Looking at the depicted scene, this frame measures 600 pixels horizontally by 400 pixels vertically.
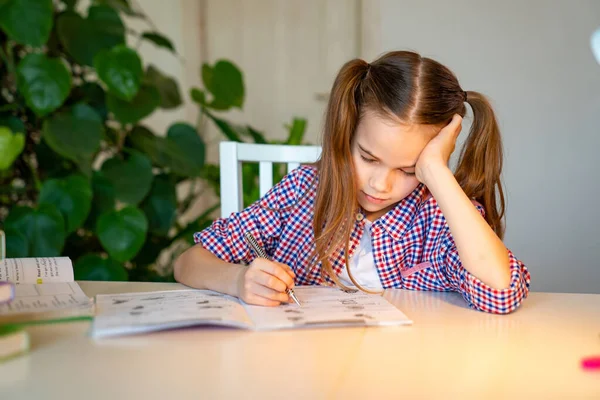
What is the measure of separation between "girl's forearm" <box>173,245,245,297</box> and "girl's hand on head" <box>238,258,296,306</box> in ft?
0.16

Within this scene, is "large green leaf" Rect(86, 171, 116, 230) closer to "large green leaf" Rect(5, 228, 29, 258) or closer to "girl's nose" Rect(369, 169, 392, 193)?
"large green leaf" Rect(5, 228, 29, 258)

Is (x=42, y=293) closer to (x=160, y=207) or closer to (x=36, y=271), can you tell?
(x=36, y=271)

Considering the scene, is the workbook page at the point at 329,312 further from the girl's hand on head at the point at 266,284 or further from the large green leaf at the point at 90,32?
the large green leaf at the point at 90,32

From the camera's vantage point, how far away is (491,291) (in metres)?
0.98

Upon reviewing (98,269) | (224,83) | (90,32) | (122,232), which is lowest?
(98,269)

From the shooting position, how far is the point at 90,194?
186 cm

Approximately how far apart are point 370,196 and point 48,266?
Answer: 0.57m

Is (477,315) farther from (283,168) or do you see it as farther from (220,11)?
(220,11)

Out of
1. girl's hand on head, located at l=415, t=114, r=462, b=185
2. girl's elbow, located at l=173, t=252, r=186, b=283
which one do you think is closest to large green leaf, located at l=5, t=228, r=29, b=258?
girl's elbow, located at l=173, t=252, r=186, b=283

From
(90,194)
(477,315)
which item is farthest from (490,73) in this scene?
(477,315)

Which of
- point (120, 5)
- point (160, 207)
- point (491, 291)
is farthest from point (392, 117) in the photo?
point (120, 5)

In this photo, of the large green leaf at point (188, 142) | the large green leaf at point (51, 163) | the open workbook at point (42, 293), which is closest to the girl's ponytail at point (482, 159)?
the open workbook at point (42, 293)

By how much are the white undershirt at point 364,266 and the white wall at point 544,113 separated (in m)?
1.69

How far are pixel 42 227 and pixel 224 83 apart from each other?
2.92ft
